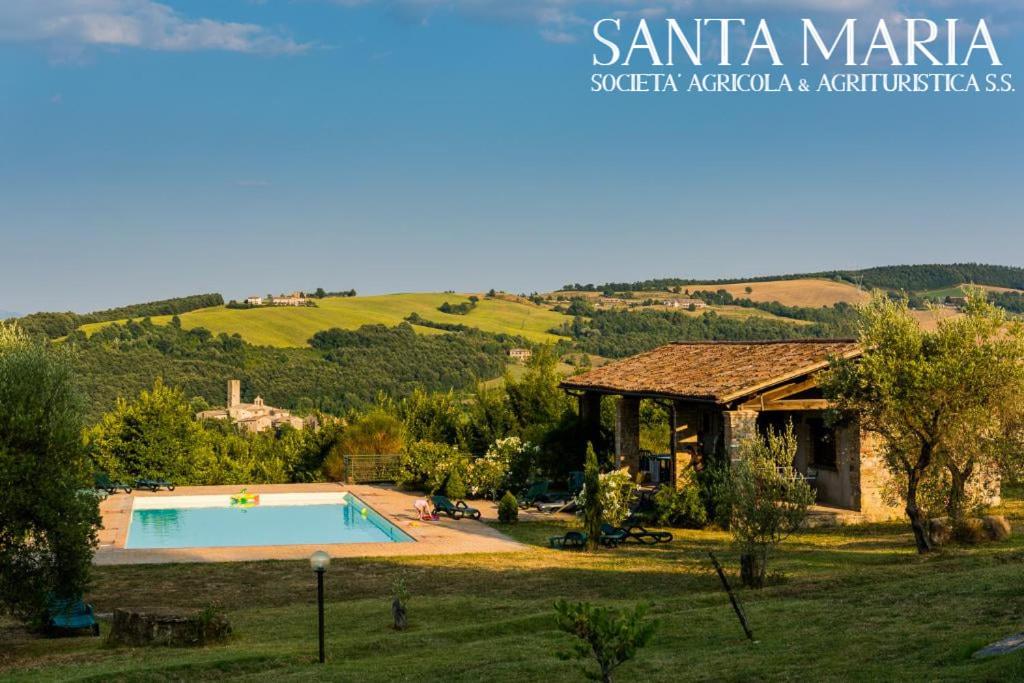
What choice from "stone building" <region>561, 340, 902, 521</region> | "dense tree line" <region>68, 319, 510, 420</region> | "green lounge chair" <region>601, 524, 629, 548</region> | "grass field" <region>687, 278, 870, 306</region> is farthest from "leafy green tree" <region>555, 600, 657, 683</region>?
"grass field" <region>687, 278, 870, 306</region>

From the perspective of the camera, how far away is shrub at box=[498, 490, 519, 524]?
24562mm

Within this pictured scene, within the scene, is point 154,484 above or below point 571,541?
above

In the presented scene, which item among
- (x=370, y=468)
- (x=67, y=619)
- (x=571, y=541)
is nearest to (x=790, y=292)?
(x=370, y=468)

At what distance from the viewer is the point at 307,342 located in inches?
3561

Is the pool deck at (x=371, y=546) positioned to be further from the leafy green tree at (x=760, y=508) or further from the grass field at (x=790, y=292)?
the grass field at (x=790, y=292)

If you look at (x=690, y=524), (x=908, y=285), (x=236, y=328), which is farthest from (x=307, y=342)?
(x=690, y=524)

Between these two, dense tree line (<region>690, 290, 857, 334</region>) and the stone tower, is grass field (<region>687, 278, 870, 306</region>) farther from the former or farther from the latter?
the stone tower

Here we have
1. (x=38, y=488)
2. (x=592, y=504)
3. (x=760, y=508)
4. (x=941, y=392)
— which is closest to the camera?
(x=38, y=488)

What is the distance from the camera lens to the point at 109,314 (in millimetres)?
93875

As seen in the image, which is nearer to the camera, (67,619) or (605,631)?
(605,631)

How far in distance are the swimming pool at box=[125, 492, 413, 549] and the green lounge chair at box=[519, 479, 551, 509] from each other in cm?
394

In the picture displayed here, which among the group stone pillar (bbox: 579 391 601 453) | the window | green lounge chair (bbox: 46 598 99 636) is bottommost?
green lounge chair (bbox: 46 598 99 636)

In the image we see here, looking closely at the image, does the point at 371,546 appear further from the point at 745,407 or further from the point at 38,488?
the point at 38,488

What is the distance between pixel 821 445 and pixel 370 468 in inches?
557
